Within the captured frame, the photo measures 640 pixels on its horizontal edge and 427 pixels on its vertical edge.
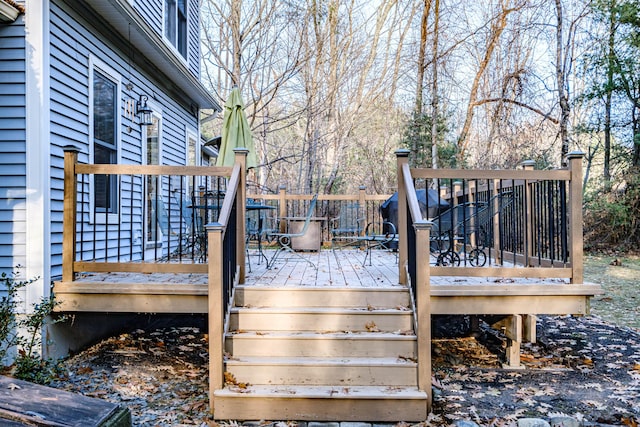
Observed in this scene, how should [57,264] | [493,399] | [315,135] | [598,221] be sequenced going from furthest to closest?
[315,135], [598,221], [57,264], [493,399]

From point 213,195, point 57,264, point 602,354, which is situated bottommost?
point 602,354

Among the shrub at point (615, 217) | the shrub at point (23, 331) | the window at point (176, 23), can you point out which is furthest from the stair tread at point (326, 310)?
the shrub at point (615, 217)

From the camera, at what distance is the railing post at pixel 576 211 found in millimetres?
3803

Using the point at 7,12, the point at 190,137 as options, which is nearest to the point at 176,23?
the point at 190,137

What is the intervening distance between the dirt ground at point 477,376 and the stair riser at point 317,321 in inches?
24.8

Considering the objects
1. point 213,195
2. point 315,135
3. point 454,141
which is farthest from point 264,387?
point 454,141

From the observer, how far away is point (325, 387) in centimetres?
328

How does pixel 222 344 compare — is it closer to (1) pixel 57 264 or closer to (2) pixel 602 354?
(1) pixel 57 264

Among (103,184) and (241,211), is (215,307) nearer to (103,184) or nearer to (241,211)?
(241,211)

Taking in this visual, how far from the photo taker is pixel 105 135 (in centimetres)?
581

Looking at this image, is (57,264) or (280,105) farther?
(280,105)

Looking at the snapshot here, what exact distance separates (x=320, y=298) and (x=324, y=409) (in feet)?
3.17

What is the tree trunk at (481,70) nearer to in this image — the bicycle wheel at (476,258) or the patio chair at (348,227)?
the patio chair at (348,227)

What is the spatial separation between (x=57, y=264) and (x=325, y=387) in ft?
9.57
